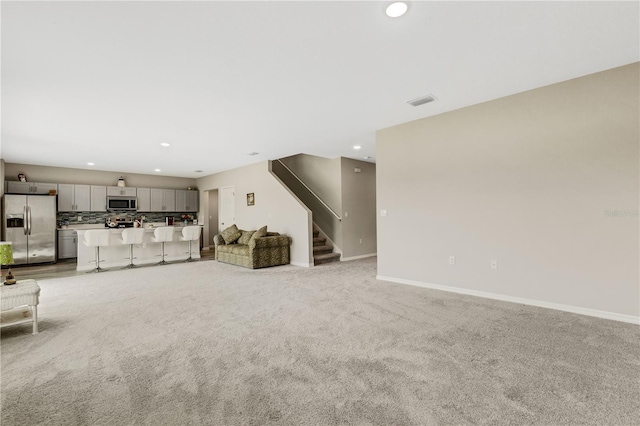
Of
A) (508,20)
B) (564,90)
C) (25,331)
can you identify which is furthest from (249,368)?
(564,90)

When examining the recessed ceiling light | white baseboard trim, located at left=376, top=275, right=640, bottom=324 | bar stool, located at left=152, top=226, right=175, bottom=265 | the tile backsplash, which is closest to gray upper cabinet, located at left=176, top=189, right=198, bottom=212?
the tile backsplash

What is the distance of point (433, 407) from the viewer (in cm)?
176

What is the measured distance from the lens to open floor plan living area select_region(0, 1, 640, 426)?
1.95m

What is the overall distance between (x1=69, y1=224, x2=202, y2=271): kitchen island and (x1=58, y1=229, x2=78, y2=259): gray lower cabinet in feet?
4.19

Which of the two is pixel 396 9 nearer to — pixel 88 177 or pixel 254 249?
pixel 254 249

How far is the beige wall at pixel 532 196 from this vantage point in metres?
3.05

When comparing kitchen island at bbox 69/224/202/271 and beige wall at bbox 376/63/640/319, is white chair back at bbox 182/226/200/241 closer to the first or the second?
kitchen island at bbox 69/224/202/271

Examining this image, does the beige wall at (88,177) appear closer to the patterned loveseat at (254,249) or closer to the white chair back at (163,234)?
the white chair back at (163,234)

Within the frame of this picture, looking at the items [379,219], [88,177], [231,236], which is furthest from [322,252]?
[88,177]

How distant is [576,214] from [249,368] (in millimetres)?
3819

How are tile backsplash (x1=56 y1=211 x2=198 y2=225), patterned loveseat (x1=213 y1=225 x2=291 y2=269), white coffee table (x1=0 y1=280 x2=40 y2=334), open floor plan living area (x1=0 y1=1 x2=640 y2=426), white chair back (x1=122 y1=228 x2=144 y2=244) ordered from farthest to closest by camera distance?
tile backsplash (x1=56 y1=211 x2=198 y2=225), white chair back (x1=122 y1=228 x2=144 y2=244), patterned loveseat (x1=213 y1=225 x2=291 y2=269), white coffee table (x1=0 y1=280 x2=40 y2=334), open floor plan living area (x1=0 y1=1 x2=640 y2=426)

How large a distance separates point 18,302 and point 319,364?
3.13 m

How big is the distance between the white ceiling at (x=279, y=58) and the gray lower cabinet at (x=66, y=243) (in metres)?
4.16

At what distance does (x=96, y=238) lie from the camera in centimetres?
603
